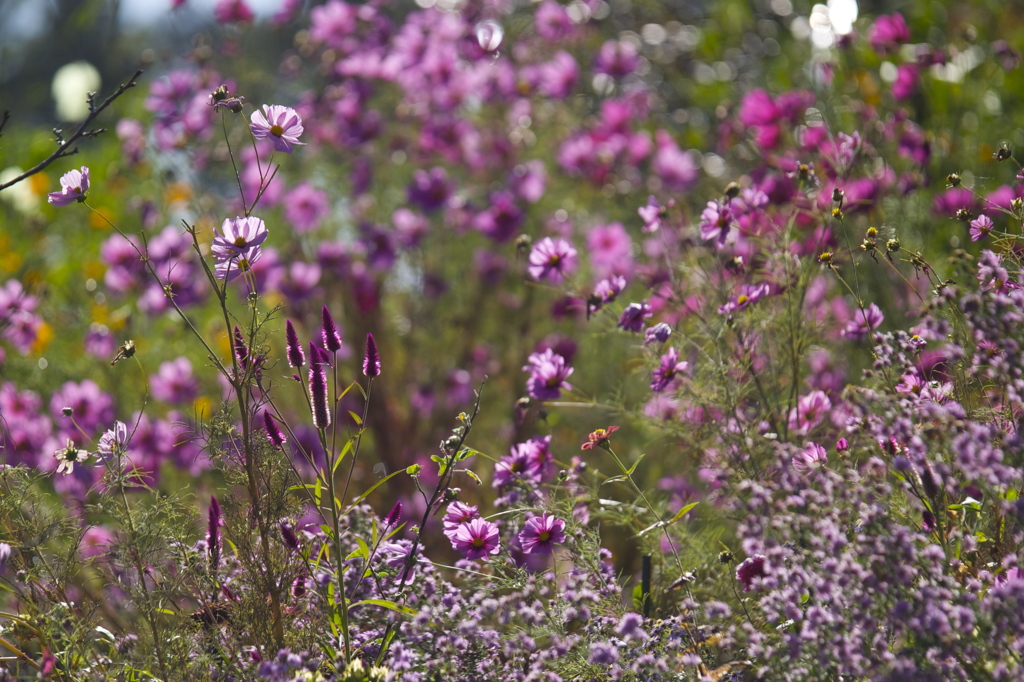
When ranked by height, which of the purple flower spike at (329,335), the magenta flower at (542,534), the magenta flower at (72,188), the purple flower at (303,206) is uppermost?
A: the magenta flower at (72,188)

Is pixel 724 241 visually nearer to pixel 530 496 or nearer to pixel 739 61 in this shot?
pixel 530 496

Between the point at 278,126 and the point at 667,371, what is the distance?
0.62 m

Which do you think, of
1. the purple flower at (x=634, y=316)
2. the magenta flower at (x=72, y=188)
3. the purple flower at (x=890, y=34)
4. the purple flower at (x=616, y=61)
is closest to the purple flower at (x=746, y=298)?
the purple flower at (x=634, y=316)

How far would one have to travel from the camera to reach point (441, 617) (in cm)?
114

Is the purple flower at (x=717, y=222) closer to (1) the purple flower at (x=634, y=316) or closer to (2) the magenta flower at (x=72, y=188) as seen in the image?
(1) the purple flower at (x=634, y=316)

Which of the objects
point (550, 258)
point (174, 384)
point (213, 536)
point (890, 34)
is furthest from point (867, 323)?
point (174, 384)

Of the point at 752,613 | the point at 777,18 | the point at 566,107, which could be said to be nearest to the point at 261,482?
the point at 752,613

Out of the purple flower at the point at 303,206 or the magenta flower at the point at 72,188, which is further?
the purple flower at the point at 303,206

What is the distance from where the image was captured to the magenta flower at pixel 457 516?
1146 millimetres

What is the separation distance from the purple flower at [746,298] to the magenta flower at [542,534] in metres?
0.41

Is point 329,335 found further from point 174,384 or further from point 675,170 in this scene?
point 675,170

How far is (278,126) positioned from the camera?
3.64ft

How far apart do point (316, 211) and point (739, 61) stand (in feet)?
6.08

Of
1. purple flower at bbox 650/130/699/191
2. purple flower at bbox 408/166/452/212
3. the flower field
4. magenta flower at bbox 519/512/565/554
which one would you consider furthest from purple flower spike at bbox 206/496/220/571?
purple flower at bbox 650/130/699/191
